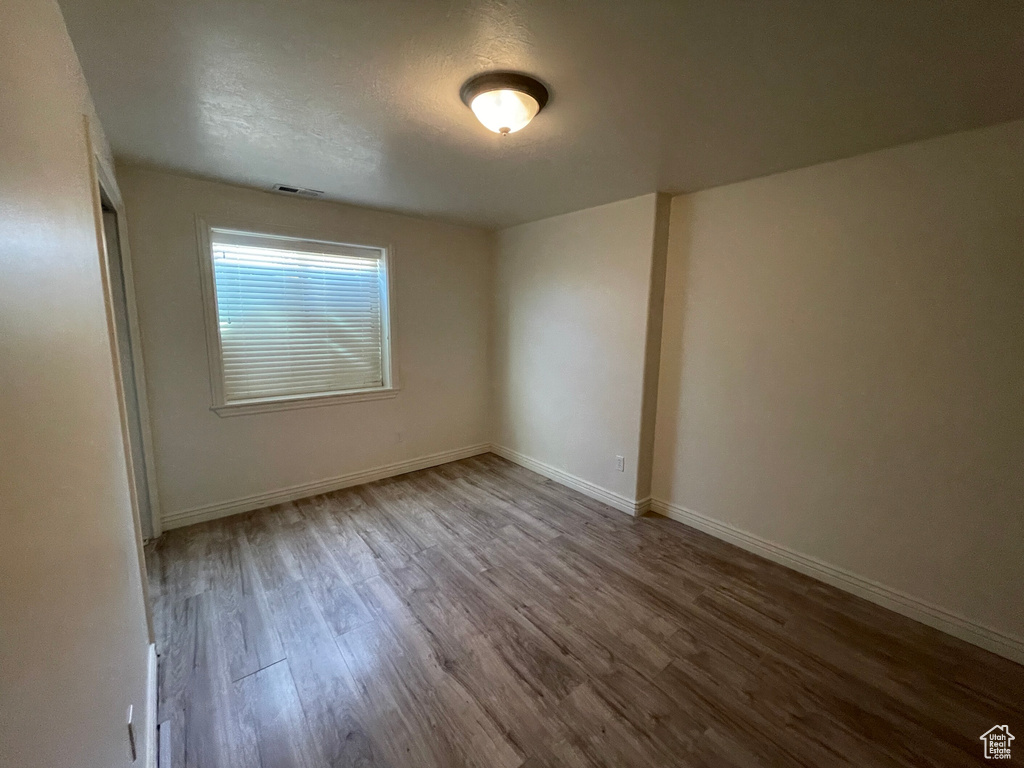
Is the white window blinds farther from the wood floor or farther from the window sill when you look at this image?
the wood floor

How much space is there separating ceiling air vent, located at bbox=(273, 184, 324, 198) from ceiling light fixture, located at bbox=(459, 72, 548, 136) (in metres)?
1.77

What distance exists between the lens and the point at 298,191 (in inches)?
114

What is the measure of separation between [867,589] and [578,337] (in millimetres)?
2429

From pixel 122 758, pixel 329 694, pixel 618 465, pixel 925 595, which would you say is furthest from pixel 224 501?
pixel 925 595

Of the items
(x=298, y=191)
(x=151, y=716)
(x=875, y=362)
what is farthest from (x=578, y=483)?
(x=298, y=191)

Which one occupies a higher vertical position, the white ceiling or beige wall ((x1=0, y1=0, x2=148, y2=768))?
the white ceiling

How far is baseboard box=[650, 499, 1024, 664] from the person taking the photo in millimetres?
1873

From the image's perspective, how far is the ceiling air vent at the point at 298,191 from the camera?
2.80 metres

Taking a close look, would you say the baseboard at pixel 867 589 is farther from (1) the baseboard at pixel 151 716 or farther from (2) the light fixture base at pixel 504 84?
(1) the baseboard at pixel 151 716

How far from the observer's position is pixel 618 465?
127 inches

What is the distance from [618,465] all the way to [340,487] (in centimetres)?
243

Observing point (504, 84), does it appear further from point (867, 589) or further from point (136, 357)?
point (867, 589)

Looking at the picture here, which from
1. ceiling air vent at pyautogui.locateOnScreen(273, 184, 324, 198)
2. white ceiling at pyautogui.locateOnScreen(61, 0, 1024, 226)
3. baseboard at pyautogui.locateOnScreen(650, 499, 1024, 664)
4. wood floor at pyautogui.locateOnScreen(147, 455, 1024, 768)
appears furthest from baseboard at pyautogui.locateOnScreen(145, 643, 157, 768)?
baseboard at pyautogui.locateOnScreen(650, 499, 1024, 664)

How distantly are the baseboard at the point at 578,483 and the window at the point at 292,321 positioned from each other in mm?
1497
